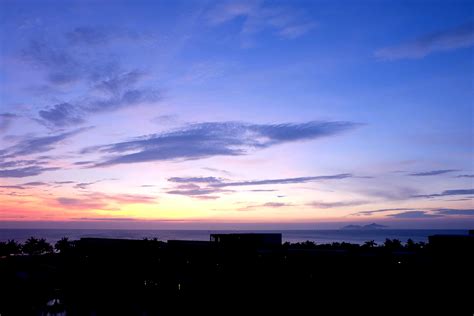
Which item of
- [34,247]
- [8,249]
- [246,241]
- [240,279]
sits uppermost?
[246,241]

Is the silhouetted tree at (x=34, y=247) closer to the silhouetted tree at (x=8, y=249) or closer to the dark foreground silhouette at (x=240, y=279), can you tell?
the silhouetted tree at (x=8, y=249)

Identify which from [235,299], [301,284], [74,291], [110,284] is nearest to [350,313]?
[301,284]

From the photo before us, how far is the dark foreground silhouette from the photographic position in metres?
29.3

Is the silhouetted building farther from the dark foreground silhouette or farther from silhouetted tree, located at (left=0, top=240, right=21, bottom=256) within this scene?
silhouetted tree, located at (left=0, top=240, right=21, bottom=256)

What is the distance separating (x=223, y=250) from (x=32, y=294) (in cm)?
2164

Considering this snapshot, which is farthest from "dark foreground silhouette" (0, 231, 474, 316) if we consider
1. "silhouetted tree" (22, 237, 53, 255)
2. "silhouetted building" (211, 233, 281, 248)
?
"silhouetted tree" (22, 237, 53, 255)

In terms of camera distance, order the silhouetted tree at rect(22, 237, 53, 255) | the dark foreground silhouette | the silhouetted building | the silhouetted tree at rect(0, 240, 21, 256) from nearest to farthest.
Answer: the dark foreground silhouette
the silhouetted building
the silhouetted tree at rect(0, 240, 21, 256)
the silhouetted tree at rect(22, 237, 53, 255)

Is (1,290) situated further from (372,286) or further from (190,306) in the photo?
(372,286)

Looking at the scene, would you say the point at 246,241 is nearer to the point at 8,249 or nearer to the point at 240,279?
the point at 240,279

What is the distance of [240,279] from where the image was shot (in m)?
38.8

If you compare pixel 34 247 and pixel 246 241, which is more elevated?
pixel 246 241

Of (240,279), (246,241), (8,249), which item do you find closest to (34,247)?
(8,249)

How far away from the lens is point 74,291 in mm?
46156

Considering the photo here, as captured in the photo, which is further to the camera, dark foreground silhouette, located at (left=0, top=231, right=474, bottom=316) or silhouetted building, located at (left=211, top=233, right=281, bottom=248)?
silhouetted building, located at (left=211, top=233, right=281, bottom=248)
